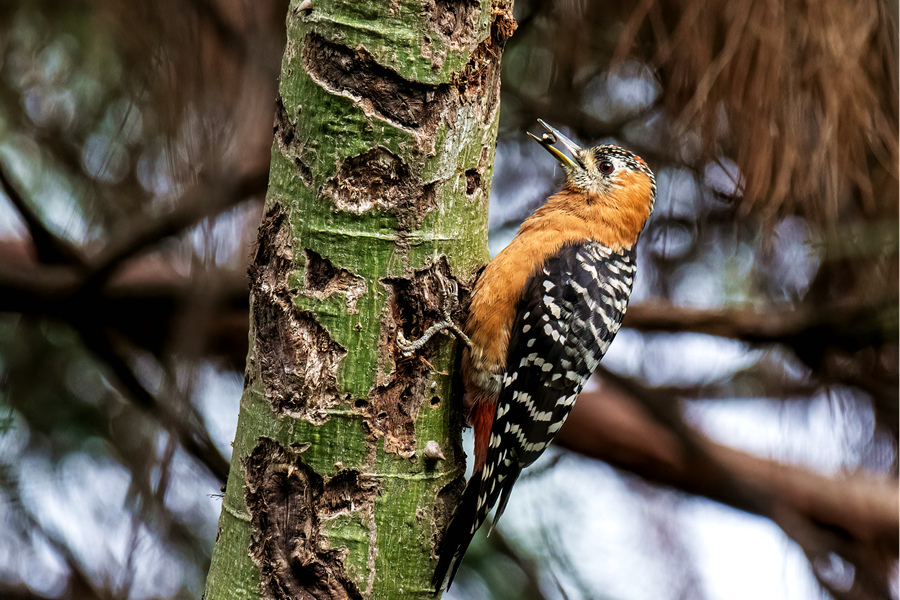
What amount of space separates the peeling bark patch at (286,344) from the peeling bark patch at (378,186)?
0.49 feet

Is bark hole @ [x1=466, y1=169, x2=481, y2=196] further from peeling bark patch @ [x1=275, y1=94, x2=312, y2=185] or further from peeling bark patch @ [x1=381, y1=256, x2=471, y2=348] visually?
peeling bark patch @ [x1=275, y1=94, x2=312, y2=185]

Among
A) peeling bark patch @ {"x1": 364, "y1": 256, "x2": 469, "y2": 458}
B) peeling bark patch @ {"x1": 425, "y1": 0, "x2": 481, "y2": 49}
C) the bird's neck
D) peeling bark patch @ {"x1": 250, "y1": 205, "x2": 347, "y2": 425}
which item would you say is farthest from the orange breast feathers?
peeling bark patch @ {"x1": 425, "y1": 0, "x2": 481, "y2": 49}

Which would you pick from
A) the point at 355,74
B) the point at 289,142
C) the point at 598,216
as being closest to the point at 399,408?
the point at 289,142

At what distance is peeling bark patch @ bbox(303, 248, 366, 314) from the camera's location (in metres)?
1.60

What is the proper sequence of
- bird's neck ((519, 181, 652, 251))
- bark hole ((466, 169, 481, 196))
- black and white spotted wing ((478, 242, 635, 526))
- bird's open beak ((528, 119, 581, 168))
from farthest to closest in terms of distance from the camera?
bird's open beak ((528, 119, 581, 168)) → bird's neck ((519, 181, 652, 251)) → black and white spotted wing ((478, 242, 635, 526)) → bark hole ((466, 169, 481, 196))

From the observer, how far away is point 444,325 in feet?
5.86

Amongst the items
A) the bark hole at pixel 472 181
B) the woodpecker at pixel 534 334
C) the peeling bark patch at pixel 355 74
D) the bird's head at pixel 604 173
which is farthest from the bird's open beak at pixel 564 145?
the peeling bark patch at pixel 355 74

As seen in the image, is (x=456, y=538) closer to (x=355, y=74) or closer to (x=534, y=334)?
(x=534, y=334)

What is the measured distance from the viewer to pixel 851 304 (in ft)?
8.57

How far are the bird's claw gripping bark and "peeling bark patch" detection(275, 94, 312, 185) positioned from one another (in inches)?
15.9

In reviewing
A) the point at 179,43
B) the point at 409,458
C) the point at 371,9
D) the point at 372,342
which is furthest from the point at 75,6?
the point at 409,458

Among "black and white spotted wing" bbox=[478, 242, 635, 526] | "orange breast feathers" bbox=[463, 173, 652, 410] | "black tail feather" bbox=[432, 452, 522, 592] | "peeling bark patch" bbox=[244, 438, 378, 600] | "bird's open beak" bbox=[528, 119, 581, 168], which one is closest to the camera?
"peeling bark patch" bbox=[244, 438, 378, 600]

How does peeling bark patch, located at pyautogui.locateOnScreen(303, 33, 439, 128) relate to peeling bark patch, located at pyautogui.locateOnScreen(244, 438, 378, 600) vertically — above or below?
above

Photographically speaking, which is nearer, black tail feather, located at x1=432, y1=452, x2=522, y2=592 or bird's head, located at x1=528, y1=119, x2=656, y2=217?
black tail feather, located at x1=432, y1=452, x2=522, y2=592
